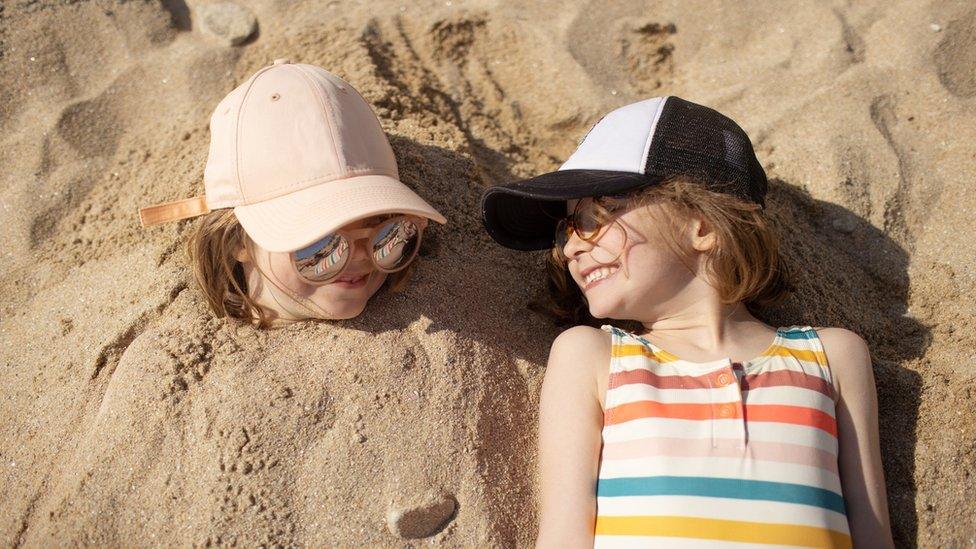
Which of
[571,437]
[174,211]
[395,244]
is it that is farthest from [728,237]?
[174,211]

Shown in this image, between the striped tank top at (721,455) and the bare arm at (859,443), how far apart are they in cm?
6

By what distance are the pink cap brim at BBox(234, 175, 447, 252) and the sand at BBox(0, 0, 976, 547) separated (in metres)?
Result: 0.37

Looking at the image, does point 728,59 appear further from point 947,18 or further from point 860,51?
point 947,18

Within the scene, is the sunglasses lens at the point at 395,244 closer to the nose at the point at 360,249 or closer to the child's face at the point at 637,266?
the nose at the point at 360,249

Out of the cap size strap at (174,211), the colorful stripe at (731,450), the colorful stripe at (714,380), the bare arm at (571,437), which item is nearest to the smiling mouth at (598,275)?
the bare arm at (571,437)

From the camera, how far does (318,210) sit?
1847 millimetres

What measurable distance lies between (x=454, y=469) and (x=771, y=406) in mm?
818

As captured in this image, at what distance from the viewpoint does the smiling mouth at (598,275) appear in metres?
2.07

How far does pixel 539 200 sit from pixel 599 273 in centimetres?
31

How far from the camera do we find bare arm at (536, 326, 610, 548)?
6.10ft

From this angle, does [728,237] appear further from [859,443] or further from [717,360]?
[859,443]

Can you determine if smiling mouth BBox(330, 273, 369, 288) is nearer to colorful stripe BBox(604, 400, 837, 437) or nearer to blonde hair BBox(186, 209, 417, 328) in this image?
blonde hair BBox(186, 209, 417, 328)

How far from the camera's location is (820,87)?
2902 millimetres

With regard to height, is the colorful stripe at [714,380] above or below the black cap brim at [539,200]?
below
